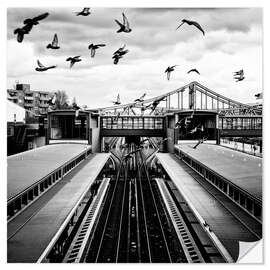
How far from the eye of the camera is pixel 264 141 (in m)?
6.89

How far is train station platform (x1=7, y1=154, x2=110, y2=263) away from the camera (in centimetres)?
646

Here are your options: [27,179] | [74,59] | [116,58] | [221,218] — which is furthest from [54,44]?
[221,218]

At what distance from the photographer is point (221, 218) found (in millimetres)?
8500

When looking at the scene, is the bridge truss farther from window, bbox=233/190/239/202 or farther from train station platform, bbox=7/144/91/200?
train station platform, bbox=7/144/91/200

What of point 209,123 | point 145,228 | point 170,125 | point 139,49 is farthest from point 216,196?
point 170,125

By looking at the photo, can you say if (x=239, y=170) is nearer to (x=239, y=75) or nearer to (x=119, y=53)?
(x=239, y=75)

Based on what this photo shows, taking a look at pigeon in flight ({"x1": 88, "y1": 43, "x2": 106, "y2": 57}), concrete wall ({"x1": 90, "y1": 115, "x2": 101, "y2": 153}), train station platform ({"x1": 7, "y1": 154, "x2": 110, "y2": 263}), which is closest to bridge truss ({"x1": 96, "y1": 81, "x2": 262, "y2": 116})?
concrete wall ({"x1": 90, "y1": 115, "x2": 101, "y2": 153})

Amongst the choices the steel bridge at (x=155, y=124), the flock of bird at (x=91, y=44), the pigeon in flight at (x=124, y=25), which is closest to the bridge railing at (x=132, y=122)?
the steel bridge at (x=155, y=124)

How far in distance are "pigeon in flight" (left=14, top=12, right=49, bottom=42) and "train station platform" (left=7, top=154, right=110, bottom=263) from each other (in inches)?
152

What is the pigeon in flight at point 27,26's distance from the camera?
6965 mm

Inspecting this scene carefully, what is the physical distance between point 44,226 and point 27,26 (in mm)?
4133

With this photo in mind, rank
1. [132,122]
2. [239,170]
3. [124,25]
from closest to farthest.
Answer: [124,25], [239,170], [132,122]
